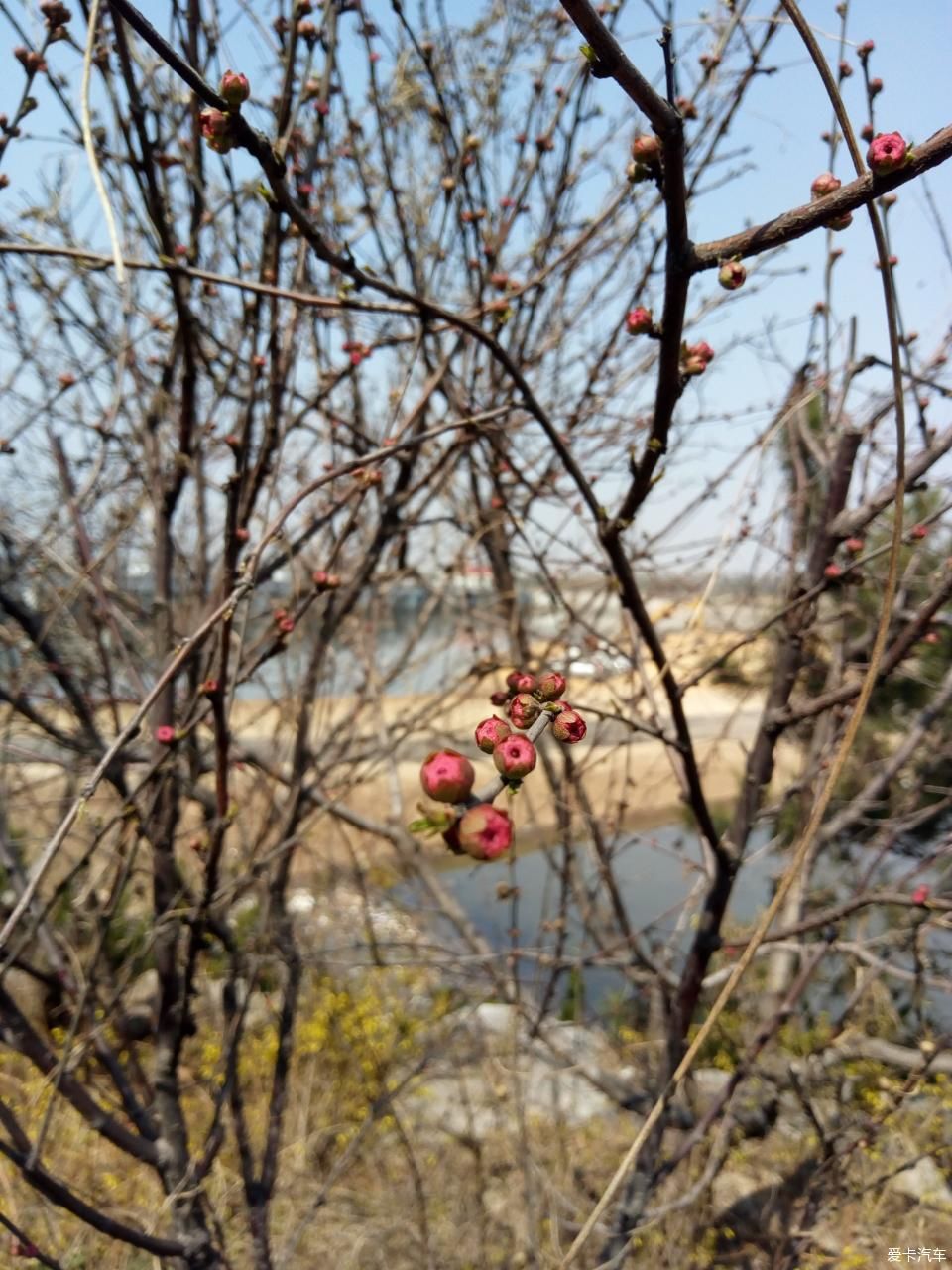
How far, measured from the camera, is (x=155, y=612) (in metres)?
1.73

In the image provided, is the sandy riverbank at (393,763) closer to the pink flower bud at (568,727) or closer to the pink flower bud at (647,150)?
the pink flower bud at (568,727)

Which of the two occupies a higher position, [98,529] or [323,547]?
[98,529]

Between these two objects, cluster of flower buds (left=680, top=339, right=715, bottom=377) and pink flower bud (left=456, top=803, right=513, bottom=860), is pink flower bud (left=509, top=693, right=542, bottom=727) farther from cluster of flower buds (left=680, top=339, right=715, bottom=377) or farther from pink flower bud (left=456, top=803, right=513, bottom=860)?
cluster of flower buds (left=680, top=339, right=715, bottom=377)

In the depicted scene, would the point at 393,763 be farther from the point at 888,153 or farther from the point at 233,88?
the point at 888,153

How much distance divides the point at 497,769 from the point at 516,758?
29mm

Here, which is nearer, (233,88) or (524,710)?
(524,710)

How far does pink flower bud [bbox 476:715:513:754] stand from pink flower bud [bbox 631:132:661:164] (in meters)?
0.46

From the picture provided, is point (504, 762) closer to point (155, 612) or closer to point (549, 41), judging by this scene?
point (155, 612)

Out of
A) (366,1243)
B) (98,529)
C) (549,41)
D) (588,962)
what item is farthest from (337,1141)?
(549,41)

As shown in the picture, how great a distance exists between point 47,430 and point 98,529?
2173mm

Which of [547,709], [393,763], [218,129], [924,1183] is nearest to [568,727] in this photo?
[547,709]

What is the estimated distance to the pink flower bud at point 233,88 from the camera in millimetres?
680

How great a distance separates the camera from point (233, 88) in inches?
27.0

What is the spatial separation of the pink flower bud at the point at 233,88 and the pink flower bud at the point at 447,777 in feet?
1.87
